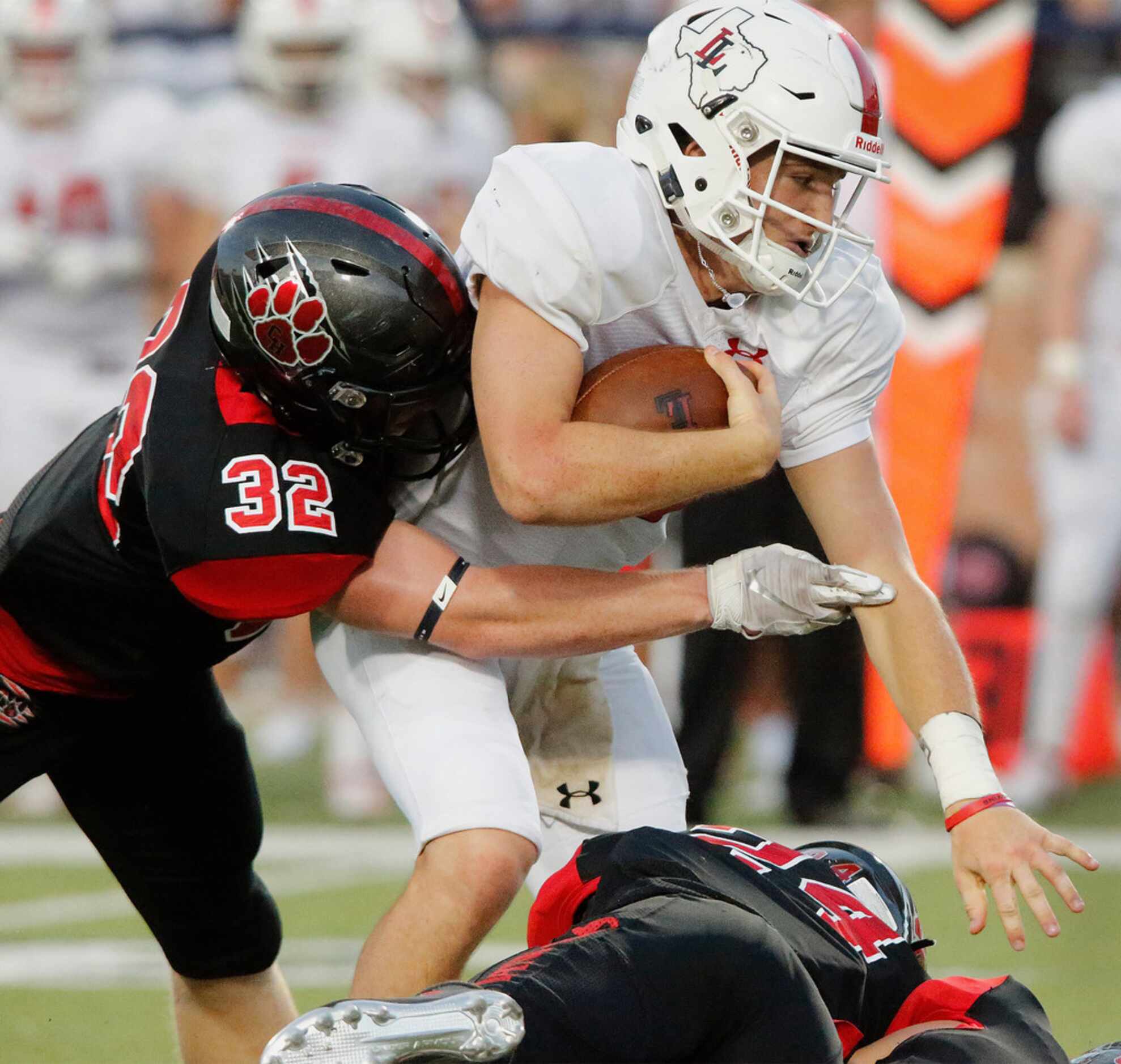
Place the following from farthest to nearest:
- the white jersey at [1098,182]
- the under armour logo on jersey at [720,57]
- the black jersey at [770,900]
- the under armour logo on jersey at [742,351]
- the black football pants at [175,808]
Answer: the white jersey at [1098,182] < the black football pants at [175,808] < the under armour logo on jersey at [742,351] < the under armour logo on jersey at [720,57] < the black jersey at [770,900]

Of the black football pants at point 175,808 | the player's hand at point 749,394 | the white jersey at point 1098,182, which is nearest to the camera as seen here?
the player's hand at point 749,394

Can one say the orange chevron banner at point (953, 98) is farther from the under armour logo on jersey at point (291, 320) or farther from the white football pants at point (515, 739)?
the under armour logo on jersey at point (291, 320)

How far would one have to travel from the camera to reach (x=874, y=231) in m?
5.44

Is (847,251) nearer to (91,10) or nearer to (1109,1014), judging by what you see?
(1109,1014)

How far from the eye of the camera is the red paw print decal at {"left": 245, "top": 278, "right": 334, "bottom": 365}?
2.47m

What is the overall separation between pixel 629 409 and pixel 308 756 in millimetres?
4586

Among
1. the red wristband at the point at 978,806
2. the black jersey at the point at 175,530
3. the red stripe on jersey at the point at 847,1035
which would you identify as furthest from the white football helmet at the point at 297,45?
the red stripe on jersey at the point at 847,1035

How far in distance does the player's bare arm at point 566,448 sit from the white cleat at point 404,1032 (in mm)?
685

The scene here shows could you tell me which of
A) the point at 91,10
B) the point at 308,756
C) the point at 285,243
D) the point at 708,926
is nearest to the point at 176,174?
the point at 91,10

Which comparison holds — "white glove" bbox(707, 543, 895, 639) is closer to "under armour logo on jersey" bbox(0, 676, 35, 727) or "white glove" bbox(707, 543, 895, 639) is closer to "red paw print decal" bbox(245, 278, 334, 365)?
"red paw print decal" bbox(245, 278, 334, 365)

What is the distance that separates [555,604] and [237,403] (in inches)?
20.2

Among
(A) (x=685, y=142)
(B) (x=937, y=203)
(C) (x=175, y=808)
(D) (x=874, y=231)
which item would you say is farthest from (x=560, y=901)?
(B) (x=937, y=203)

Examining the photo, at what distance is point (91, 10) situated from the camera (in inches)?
244

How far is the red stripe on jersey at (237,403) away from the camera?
8.17ft
